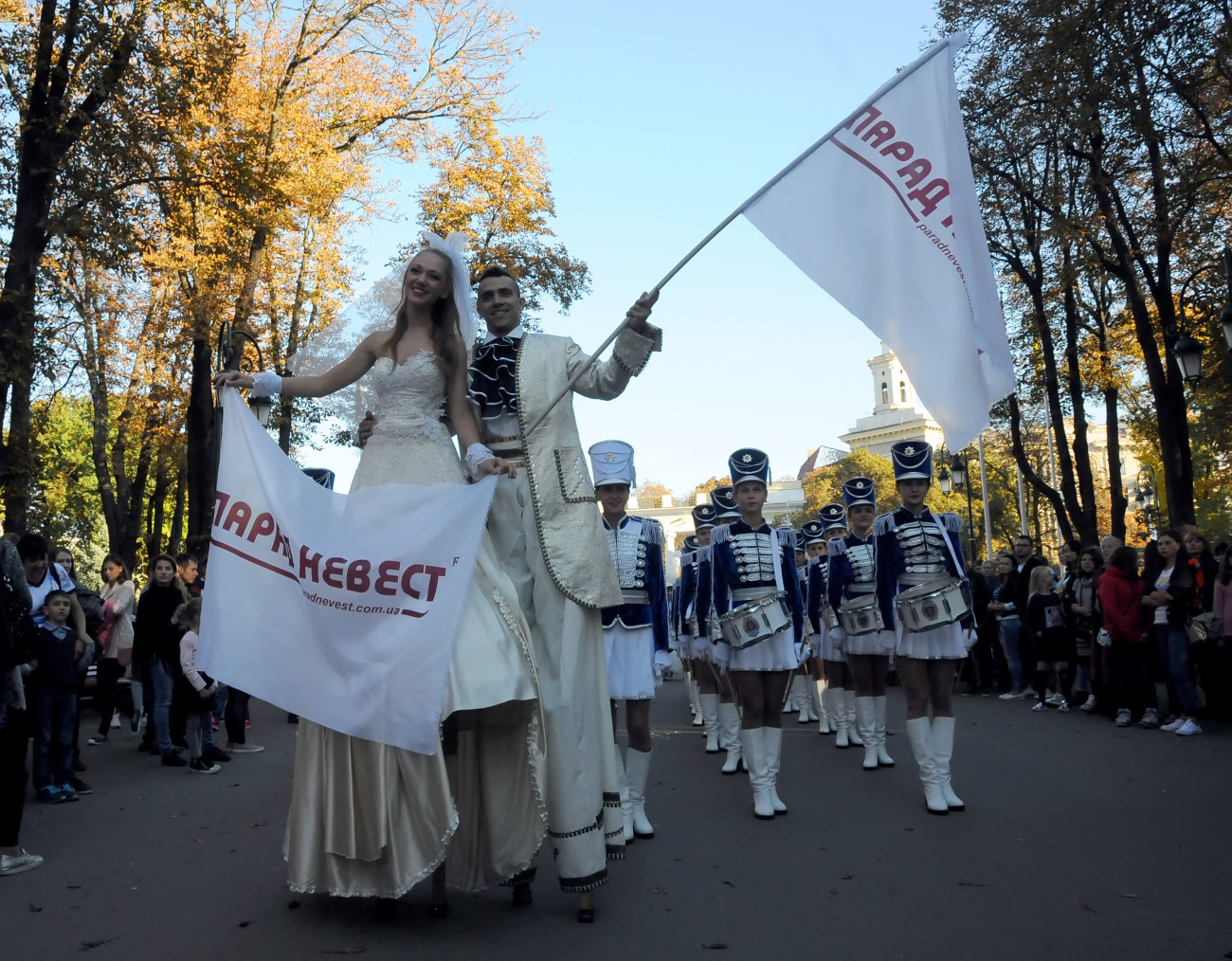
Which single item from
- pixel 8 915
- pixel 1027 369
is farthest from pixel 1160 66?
pixel 8 915

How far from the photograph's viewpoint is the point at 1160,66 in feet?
56.4

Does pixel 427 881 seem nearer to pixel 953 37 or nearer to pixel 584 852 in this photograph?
pixel 584 852

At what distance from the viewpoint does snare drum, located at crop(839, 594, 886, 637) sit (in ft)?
35.3

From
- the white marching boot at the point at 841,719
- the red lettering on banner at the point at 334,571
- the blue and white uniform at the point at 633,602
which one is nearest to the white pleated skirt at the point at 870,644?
the white marching boot at the point at 841,719

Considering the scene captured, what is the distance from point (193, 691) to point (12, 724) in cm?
553

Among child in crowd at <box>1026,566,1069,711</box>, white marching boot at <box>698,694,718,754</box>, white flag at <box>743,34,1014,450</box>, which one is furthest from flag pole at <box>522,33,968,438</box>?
child in crowd at <box>1026,566,1069,711</box>

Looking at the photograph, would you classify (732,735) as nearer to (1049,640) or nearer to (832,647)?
(832,647)

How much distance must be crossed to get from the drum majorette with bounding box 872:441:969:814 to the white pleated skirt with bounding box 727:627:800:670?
0.82m

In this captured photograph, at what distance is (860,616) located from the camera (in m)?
11.0

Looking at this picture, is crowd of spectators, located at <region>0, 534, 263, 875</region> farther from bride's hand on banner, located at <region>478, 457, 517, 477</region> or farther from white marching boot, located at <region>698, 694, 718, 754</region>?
white marching boot, located at <region>698, 694, 718, 754</region>

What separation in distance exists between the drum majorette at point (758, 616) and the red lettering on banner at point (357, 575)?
3.81m

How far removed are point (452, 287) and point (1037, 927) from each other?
3782mm

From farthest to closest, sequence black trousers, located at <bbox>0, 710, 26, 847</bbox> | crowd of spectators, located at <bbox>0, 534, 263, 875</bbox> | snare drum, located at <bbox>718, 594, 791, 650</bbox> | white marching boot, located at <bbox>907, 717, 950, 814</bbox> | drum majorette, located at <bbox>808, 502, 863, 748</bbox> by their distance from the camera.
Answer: drum majorette, located at <bbox>808, 502, 863, 748</bbox>
snare drum, located at <bbox>718, 594, 791, 650</bbox>
white marching boot, located at <bbox>907, 717, 950, 814</bbox>
crowd of spectators, located at <bbox>0, 534, 263, 875</bbox>
black trousers, located at <bbox>0, 710, 26, 847</bbox>

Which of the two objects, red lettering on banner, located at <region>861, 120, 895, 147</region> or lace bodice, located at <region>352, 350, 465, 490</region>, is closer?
lace bodice, located at <region>352, 350, 465, 490</region>
